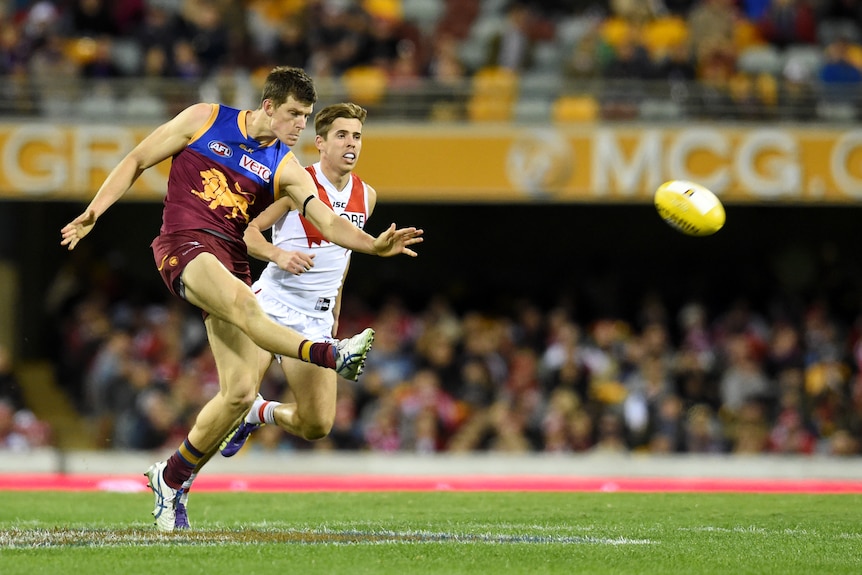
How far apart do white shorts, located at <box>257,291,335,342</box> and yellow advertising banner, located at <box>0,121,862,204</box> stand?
684 cm

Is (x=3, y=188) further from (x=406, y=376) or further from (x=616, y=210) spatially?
(x=616, y=210)

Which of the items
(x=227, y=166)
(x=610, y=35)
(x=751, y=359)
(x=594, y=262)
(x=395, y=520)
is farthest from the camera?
(x=594, y=262)

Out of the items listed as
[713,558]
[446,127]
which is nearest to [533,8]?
[446,127]

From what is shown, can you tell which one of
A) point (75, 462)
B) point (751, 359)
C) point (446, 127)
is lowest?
point (75, 462)

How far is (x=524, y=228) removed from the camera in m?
19.6

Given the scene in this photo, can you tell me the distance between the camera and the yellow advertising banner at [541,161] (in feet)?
52.5

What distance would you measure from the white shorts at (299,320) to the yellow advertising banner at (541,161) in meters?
6.84

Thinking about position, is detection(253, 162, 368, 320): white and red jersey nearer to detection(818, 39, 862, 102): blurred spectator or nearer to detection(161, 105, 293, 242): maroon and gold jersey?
detection(161, 105, 293, 242): maroon and gold jersey

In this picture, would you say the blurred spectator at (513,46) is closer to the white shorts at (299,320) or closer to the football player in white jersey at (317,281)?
the football player in white jersey at (317,281)

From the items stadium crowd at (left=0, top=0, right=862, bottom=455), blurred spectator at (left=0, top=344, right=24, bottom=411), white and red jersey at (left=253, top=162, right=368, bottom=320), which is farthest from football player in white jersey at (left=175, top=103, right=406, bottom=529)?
blurred spectator at (left=0, top=344, right=24, bottom=411)

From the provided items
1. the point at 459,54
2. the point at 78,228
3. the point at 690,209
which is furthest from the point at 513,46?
the point at 78,228

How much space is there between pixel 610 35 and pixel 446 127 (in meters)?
2.60

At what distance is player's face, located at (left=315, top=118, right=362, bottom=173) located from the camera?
8930 mm

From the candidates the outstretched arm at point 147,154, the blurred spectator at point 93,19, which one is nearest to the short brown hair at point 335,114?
the outstretched arm at point 147,154
